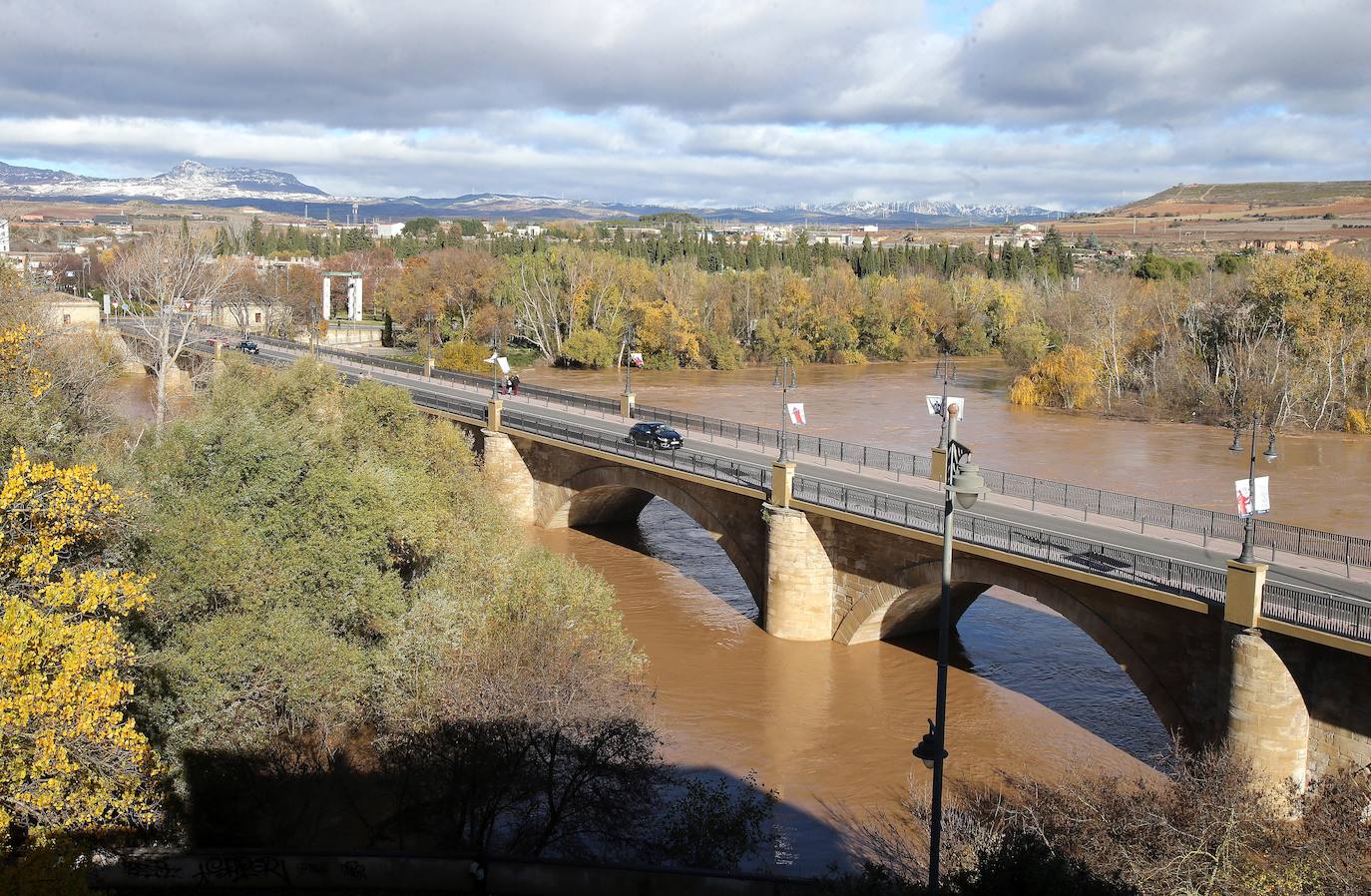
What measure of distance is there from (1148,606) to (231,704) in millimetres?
16792

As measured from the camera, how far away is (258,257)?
155 m

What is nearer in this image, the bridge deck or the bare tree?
the bridge deck

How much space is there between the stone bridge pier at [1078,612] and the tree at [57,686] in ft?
57.2

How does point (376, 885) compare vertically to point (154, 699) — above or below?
below

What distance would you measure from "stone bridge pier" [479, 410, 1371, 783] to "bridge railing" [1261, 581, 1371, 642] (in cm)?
38

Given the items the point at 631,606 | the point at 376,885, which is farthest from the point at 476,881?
the point at 631,606

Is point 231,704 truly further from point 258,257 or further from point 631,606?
point 258,257

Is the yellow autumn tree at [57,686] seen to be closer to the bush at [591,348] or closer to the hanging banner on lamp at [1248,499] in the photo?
the hanging banner on lamp at [1248,499]

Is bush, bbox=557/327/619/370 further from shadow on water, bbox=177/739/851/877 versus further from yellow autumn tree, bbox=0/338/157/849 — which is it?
yellow autumn tree, bbox=0/338/157/849

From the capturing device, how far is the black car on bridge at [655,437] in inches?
1540

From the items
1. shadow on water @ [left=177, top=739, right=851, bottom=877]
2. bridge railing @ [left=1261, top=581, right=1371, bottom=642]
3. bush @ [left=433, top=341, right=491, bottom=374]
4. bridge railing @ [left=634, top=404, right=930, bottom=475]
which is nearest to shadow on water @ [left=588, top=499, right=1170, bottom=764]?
bridge railing @ [left=1261, top=581, right=1371, bottom=642]

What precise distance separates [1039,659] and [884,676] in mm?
4347

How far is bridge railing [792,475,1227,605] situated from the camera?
2197 centimetres

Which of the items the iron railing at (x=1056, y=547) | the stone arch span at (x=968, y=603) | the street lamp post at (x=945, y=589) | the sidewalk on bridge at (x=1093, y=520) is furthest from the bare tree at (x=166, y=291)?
the street lamp post at (x=945, y=589)
